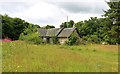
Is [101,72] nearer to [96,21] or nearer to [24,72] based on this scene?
[24,72]

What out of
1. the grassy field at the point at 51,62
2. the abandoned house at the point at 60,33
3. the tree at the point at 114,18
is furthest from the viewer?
the abandoned house at the point at 60,33

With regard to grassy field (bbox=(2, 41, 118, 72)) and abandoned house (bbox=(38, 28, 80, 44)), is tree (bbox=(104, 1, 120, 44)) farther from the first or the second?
abandoned house (bbox=(38, 28, 80, 44))

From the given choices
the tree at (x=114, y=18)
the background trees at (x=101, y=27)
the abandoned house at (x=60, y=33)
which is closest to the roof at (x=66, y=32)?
the abandoned house at (x=60, y=33)

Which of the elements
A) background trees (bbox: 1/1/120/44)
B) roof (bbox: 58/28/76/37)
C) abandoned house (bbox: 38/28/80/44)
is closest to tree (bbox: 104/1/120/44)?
background trees (bbox: 1/1/120/44)

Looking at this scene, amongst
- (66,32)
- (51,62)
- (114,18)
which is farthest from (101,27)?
(66,32)

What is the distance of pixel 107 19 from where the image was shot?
28188 mm

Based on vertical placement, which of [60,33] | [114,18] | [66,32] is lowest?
[60,33]

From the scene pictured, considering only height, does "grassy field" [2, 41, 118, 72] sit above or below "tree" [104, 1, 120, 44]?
below

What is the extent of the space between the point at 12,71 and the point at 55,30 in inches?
2028

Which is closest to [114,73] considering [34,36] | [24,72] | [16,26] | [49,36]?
[24,72]

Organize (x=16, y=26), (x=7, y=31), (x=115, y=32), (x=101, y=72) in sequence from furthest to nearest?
1. (x=16, y=26)
2. (x=7, y=31)
3. (x=115, y=32)
4. (x=101, y=72)

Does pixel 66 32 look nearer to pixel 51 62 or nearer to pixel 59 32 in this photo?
pixel 59 32

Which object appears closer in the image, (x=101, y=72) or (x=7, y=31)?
(x=101, y=72)

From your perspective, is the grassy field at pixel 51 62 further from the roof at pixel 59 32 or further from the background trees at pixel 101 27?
the roof at pixel 59 32
